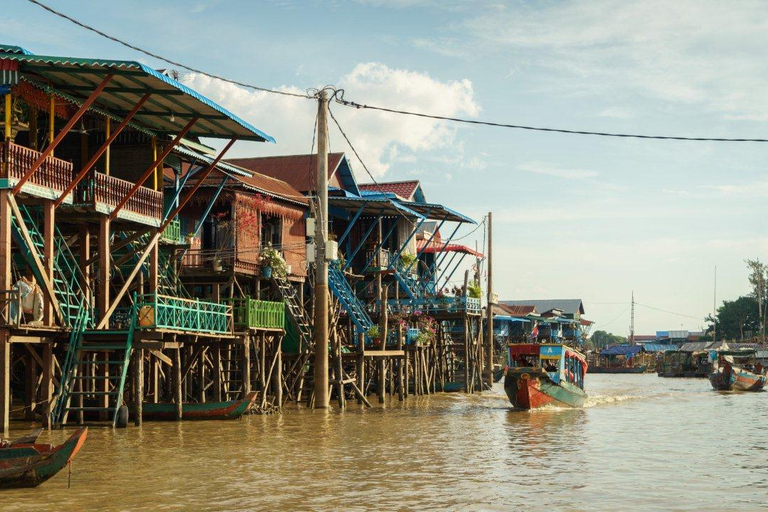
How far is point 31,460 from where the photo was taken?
15023 millimetres

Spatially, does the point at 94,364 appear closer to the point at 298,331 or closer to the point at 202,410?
the point at 202,410

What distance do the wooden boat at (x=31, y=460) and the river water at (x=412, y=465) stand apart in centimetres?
27

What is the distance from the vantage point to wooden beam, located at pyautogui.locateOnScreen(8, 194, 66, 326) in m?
22.7

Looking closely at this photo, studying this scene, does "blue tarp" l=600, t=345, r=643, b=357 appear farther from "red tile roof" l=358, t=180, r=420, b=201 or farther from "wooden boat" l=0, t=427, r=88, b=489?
"wooden boat" l=0, t=427, r=88, b=489

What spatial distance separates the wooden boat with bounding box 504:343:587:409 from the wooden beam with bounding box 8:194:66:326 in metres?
15.3

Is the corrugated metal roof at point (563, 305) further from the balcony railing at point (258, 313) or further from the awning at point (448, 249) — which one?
the balcony railing at point (258, 313)

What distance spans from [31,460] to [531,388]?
21.0 meters

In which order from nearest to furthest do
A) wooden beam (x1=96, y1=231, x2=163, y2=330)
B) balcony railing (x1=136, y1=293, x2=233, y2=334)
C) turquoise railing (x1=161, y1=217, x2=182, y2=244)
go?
balcony railing (x1=136, y1=293, x2=233, y2=334), wooden beam (x1=96, y1=231, x2=163, y2=330), turquoise railing (x1=161, y1=217, x2=182, y2=244)

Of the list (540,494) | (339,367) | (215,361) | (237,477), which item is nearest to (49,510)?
(237,477)

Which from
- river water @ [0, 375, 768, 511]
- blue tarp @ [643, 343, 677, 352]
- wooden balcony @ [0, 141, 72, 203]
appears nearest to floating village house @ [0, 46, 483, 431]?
wooden balcony @ [0, 141, 72, 203]

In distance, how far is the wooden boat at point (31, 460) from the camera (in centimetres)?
1497

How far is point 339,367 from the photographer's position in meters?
33.0

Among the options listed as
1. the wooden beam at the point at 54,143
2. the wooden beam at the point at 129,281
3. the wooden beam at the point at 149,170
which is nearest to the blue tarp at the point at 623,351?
the wooden beam at the point at 129,281

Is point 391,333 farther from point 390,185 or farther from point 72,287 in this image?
point 72,287
